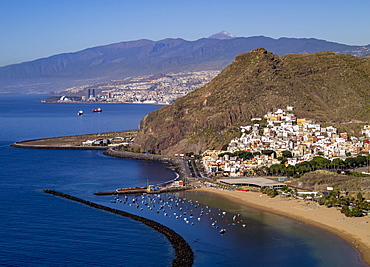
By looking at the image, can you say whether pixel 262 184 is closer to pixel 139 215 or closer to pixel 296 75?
pixel 139 215

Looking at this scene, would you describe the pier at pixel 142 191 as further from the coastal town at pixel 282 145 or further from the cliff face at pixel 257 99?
the cliff face at pixel 257 99

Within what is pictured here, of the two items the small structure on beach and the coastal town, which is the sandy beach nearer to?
the small structure on beach

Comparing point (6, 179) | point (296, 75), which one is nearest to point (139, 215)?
point (6, 179)

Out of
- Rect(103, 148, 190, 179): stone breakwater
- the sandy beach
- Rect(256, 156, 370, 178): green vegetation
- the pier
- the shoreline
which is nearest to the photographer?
the shoreline

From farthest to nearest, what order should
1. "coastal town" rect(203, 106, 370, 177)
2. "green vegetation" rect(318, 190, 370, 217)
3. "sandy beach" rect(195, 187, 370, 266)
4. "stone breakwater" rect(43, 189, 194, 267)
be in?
"coastal town" rect(203, 106, 370, 177) → "green vegetation" rect(318, 190, 370, 217) → "sandy beach" rect(195, 187, 370, 266) → "stone breakwater" rect(43, 189, 194, 267)

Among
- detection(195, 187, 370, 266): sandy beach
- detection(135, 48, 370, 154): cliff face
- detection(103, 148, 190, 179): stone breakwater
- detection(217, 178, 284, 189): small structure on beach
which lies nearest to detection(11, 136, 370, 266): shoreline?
detection(195, 187, 370, 266): sandy beach

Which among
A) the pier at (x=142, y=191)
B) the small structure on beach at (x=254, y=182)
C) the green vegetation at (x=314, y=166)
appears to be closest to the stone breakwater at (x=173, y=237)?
the pier at (x=142, y=191)

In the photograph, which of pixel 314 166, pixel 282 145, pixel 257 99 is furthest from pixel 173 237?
pixel 257 99

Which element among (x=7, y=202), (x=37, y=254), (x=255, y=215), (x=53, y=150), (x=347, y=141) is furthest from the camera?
(x=53, y=150)
